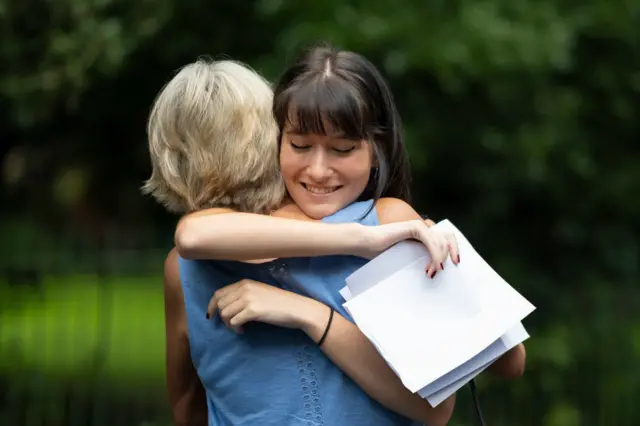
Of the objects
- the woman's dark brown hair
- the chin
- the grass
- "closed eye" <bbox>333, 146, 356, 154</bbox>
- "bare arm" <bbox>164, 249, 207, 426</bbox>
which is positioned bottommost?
the grass

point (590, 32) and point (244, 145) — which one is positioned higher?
point (244, 145)

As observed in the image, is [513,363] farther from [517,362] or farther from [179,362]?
[179,362]

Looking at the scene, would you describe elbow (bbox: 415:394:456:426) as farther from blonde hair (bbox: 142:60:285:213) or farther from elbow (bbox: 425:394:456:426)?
blonde hair (bbox: 142:60:285:213)

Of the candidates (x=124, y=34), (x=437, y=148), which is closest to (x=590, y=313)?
(x=437, y=148)

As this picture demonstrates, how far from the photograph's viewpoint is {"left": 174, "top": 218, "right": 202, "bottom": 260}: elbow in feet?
5.94

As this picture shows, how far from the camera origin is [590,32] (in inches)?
267

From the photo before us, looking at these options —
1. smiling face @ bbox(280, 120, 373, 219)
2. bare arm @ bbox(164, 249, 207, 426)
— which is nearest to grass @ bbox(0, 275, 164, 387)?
bare arm @ bbox(164, 249, 207, 426)

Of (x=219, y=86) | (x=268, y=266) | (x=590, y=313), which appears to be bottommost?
(x=590, y=313)

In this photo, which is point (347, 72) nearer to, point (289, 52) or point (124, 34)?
point (289, 52)

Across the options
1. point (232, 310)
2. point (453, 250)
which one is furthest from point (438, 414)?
point (232, 310)

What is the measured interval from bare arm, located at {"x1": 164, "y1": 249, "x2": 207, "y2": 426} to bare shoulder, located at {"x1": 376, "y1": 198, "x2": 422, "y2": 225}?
410 millimetres

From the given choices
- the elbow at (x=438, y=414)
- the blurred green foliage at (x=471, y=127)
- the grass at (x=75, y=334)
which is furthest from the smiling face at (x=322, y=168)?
the blurred green foliage at (x=471, y=127)

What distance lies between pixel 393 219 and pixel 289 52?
12.5 ft

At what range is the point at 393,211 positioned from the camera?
75.7 inches
